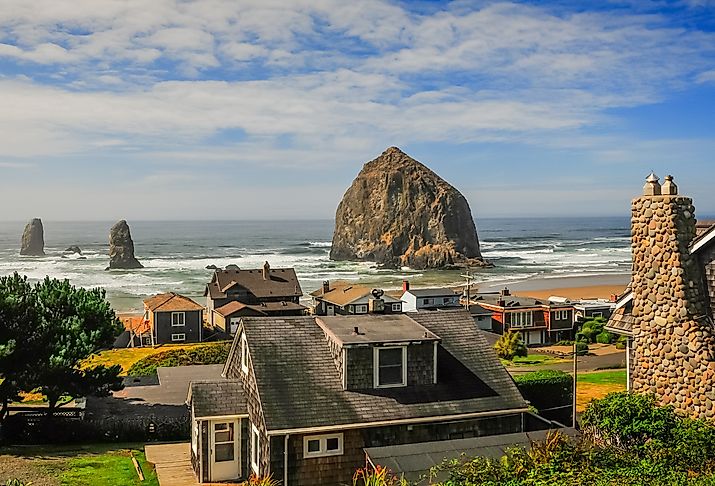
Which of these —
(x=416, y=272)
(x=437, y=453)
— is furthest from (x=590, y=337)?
(x=416, y=272)

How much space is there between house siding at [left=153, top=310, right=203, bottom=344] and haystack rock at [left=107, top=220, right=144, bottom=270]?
73941 millimetres

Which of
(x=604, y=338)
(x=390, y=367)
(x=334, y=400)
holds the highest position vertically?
(x=390, y=367)

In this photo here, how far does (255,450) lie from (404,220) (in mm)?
122656

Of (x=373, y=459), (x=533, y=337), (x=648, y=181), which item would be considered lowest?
(x=533, y=337)

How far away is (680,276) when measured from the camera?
576 inches

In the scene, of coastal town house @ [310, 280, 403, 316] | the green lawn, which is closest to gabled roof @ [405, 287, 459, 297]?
coastal town house @ [310, 280, 403, 316]

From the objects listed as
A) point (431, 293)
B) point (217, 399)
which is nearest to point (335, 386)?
point (217, 399)

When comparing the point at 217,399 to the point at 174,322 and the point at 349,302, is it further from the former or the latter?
the point at 349,302

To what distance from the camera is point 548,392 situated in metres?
25.5

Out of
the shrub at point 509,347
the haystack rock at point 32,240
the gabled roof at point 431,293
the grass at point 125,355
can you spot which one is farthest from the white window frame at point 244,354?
the haystack rock at point 32,240

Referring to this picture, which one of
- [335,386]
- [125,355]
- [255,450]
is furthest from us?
[125,355]

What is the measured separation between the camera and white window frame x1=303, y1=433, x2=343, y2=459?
17.0 m

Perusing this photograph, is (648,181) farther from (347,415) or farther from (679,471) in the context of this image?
(347,415)

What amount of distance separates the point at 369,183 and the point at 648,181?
135345 millimetres
